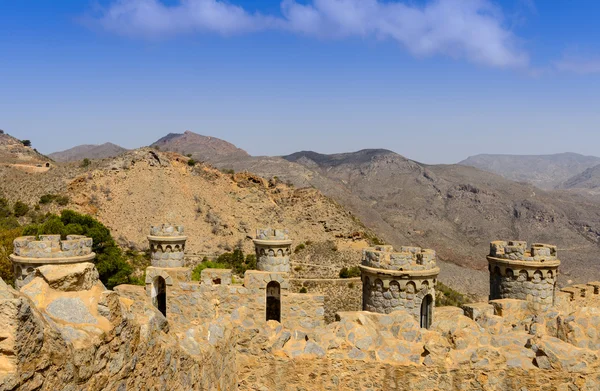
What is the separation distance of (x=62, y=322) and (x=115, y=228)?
145 feet

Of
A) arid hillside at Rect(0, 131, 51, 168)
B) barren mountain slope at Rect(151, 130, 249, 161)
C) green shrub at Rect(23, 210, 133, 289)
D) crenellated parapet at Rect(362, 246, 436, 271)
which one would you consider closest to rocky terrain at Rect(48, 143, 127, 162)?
barren mountain slope at Rect(151, 130, 249, 161)

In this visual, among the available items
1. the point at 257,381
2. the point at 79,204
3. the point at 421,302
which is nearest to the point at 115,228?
the point at 79,204

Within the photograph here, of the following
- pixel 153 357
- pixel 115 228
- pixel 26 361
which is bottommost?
pixel 115 228

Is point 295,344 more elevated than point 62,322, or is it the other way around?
point 62,322

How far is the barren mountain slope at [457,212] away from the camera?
6100 centimetres

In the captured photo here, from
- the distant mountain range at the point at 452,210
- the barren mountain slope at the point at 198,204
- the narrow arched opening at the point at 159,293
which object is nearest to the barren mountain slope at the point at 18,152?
the distant mountain range at the point at 452,210

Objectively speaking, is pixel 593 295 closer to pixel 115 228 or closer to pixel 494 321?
pixel 494 321

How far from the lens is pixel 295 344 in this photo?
712 centimetres

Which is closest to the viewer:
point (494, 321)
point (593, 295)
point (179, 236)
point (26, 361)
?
point (26, 361)

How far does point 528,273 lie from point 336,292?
14.7 metres

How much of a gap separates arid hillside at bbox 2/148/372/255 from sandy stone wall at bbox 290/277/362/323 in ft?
52.7

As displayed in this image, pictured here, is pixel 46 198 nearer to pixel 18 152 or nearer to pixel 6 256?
pixel 6 256

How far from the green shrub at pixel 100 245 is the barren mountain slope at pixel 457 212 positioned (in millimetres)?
29588

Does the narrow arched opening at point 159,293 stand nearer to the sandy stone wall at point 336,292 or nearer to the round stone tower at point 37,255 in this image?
the round stone tower at point 37,255
